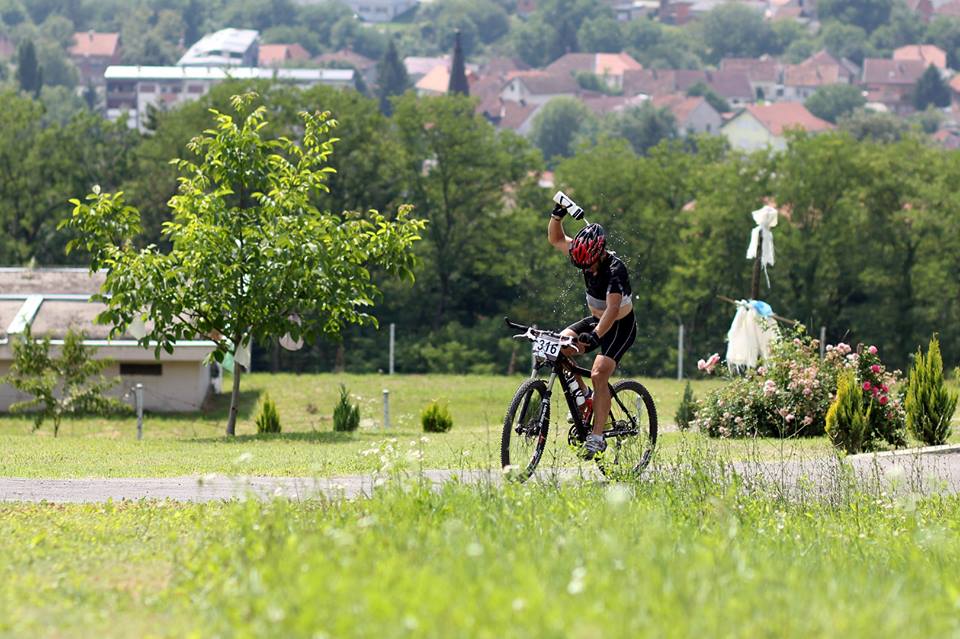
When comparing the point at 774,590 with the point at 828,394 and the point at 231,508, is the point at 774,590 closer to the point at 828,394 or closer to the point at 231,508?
the point at 231,508

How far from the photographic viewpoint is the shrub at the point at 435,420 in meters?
24.1

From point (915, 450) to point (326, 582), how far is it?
990 centimetres

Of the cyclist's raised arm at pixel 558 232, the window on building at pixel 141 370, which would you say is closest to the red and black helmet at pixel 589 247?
the cyclist's raised arm at pixel 558 232

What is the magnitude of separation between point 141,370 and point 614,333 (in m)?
25.0

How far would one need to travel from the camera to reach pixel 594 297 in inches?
468

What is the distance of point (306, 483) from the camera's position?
12.2m

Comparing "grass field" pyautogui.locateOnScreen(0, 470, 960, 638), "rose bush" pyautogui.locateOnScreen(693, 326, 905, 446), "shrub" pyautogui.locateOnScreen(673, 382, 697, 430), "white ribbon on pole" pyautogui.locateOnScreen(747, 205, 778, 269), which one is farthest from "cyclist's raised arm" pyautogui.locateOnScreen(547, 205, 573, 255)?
"white ribbon on pole" pyautogui.locateOnScreen(747, 205, 778, 269)

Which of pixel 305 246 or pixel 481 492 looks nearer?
pixel 481 492

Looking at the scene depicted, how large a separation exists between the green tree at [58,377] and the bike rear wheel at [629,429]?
1392cm

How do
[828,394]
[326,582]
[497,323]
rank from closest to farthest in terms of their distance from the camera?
[326,582]
[828,394]
[497,323]

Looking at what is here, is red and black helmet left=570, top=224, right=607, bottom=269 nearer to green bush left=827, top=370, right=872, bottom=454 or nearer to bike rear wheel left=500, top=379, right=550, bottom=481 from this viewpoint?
bike rear wheel left=500, top=379, right=550, bottom=481

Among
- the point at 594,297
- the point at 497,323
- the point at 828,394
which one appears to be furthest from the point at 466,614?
A: the point at 497,323

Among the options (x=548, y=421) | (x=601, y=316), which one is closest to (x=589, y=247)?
(x=601, y=316)

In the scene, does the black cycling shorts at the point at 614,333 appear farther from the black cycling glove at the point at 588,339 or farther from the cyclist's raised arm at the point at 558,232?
the cyclist's raised arm at the point at 558,232
